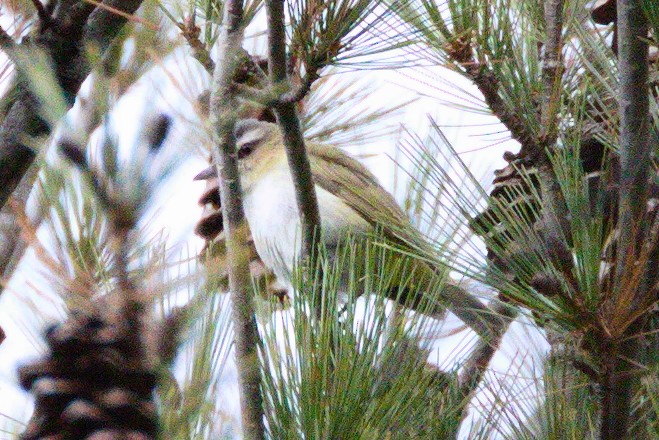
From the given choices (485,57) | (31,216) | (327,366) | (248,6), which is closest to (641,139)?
(485,57)

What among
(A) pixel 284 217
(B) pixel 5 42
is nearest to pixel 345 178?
(A) pixel 284 217

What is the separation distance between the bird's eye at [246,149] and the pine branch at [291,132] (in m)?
1.71

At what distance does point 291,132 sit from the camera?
2.28 metres

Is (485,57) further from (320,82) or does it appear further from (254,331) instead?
(320,82)

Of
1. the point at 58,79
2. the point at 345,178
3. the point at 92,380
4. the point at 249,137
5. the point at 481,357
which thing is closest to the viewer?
the point at 92,380

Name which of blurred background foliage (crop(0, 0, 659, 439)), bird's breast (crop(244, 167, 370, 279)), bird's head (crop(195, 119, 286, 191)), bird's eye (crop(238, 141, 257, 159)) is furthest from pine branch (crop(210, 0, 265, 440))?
bird's eye (crop(238, 141, 257, 159))

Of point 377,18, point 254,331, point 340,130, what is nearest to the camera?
point 254,331

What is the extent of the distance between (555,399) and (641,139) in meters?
0.63

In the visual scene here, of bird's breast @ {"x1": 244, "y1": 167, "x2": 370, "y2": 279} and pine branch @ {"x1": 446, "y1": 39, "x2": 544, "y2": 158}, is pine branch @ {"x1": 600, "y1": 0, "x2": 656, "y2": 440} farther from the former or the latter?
bird's breast @ {"x1": 244, "y1": 167, "x2": 370, "y2": 279}

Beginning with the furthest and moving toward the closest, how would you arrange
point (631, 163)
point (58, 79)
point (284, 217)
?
point (284, 217), point (58, 79), point (631, 163)

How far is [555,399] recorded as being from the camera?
2.17 metres

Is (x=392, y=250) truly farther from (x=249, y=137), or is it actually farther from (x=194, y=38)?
(x=249, y=137)

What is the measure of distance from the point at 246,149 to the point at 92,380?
321 centimetres

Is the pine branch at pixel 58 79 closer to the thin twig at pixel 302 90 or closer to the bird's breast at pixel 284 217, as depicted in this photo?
the thin twig at pixel 302 90
